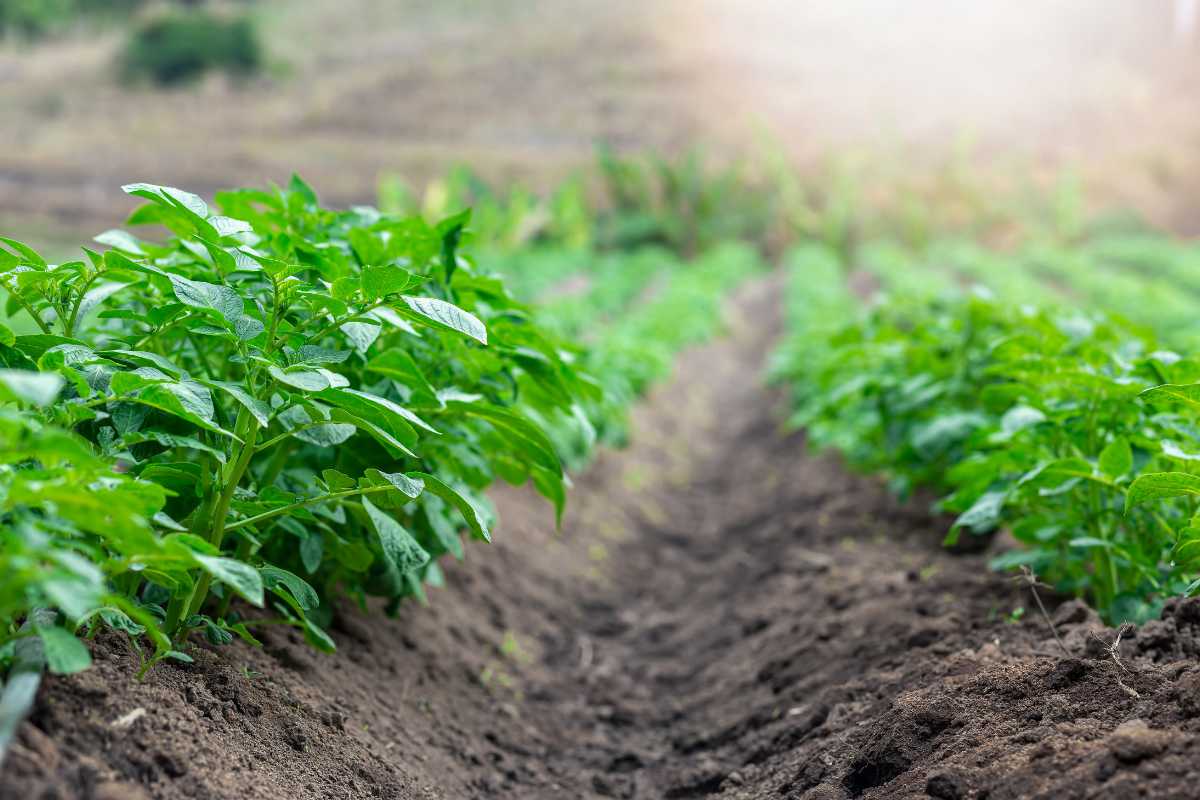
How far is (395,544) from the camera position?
1846 millimetres

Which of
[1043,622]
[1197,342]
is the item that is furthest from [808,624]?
[1197,342]

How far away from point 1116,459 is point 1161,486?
0.33 meters

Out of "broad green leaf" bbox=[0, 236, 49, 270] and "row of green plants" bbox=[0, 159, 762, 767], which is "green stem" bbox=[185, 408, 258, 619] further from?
"broad green leaf" bbox=[0, 236, 49, 270]

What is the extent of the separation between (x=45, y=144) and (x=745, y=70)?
1233 inches

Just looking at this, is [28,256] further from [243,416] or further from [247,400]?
[247,400]

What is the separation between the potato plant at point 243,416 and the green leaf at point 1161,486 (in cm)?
115

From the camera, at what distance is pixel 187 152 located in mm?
27547

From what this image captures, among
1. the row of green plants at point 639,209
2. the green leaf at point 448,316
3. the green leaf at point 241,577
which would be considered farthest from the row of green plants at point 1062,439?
the row of green plants at point 639,209

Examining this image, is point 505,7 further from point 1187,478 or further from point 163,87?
point 1187,478

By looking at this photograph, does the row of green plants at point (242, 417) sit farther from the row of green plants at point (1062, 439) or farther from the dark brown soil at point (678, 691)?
the row of green plants at point (1062, 439)

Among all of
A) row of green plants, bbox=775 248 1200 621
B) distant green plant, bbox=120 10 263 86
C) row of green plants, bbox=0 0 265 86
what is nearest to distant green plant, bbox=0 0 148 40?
row of green plants, bbox=0 0 265 86

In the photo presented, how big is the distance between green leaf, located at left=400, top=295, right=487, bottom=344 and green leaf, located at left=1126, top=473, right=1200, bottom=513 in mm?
1241

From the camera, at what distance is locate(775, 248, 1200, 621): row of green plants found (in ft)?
7.01

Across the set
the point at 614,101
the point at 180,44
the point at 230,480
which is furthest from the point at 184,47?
the point at 230,480
